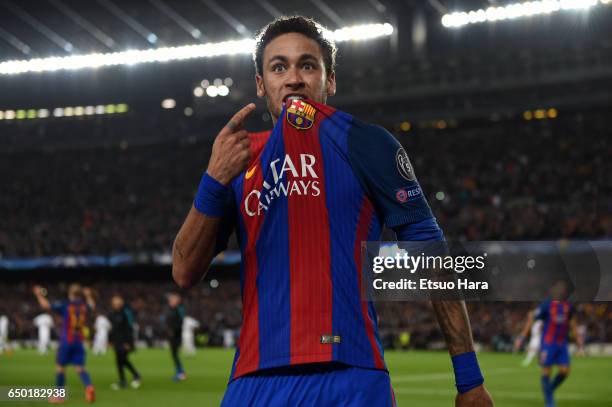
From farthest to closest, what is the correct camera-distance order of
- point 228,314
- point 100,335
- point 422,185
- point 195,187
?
point 195,187, point 228,314, point 422,185, point 100,335

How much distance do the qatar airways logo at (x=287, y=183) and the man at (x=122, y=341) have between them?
1644 centimetres

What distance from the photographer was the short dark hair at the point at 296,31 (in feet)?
10.1

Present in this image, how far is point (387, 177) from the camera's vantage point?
9.27 feet

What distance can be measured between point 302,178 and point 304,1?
37815mm

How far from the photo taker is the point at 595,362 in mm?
26297

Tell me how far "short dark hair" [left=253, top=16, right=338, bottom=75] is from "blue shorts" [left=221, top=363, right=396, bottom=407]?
107 cm

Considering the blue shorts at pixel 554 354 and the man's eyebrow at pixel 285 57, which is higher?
the man's eyebrow at pixel 285 57

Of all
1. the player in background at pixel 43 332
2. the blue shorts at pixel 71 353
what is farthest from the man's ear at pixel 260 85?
the player in background at pixel 43 332

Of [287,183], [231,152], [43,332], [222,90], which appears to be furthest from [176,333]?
[222,90]

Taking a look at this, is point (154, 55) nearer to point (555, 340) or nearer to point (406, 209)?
point (555, 340)

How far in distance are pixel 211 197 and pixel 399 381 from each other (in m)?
17.4

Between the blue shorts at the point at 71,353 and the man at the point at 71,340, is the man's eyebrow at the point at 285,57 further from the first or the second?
the blue shorts at the point at 71,353

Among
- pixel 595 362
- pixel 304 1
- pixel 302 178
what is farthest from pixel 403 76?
pixel 302 178

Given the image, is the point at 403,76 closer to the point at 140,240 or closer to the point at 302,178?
the point at 140,240
